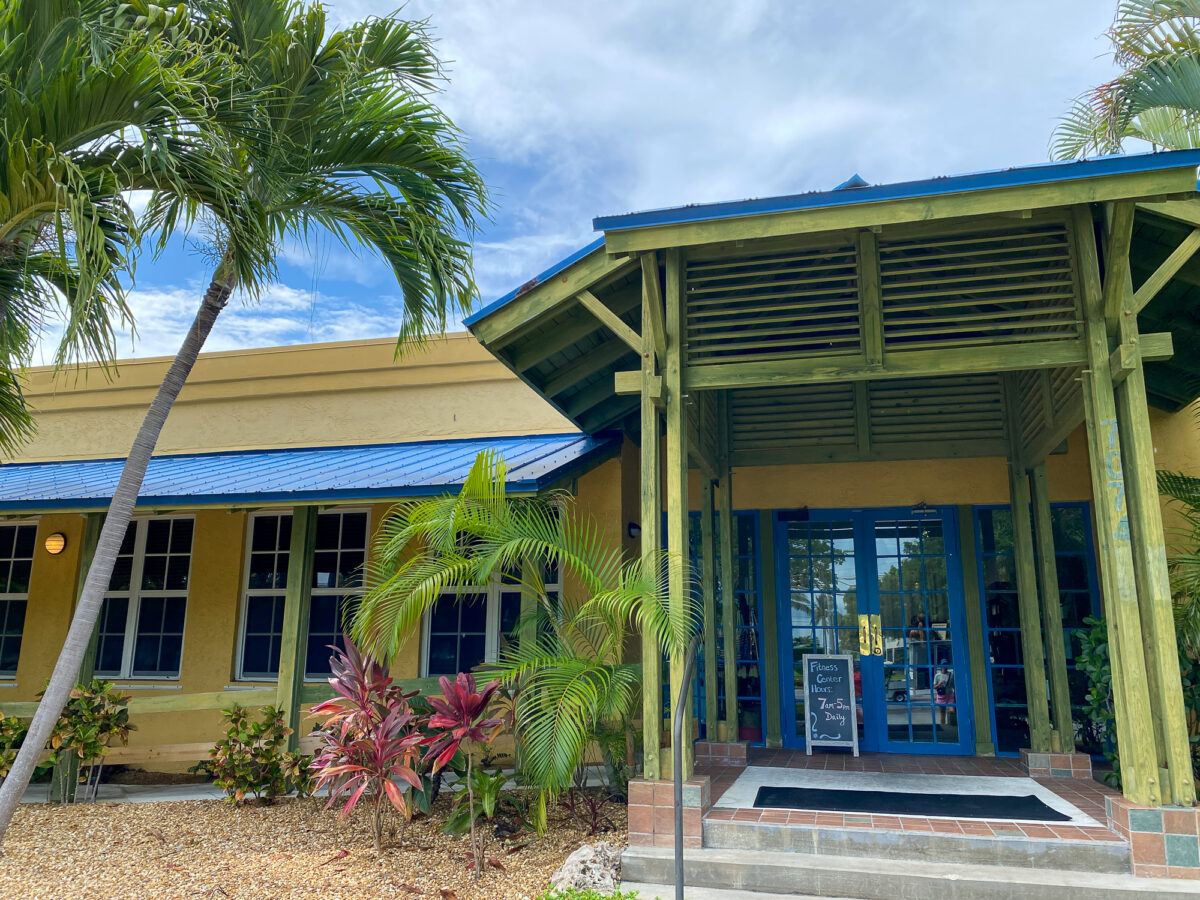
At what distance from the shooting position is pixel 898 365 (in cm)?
568

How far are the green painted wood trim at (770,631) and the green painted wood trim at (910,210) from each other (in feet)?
13.5

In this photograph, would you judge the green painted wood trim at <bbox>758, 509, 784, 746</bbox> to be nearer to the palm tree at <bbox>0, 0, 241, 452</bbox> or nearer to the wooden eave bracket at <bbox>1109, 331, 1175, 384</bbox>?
the wooden eave bracket at <bbox>1109, 331, 1175, 384</bbox>

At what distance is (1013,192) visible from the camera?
16.3ft

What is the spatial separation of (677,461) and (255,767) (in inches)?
179

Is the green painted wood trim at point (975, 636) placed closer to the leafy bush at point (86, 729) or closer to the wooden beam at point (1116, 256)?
the wooden beam at point (1116, 256)

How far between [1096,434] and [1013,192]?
1.58 m

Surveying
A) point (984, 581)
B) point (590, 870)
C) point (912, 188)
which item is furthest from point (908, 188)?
point (984, 581)

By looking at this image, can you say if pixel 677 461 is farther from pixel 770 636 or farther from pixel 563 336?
pixel 770 636

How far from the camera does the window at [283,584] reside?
942cm

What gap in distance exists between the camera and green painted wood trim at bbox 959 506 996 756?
7.99 meters

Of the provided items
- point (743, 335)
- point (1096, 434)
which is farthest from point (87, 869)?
point (1096, 434)

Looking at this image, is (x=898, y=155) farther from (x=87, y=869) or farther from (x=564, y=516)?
(x=87, y=869)

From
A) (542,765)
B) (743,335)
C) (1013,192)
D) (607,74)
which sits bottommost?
(542,765)

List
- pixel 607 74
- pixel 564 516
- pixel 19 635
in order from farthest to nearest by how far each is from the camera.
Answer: pixel 607 74, pixel 19 635, pixel 564 516
